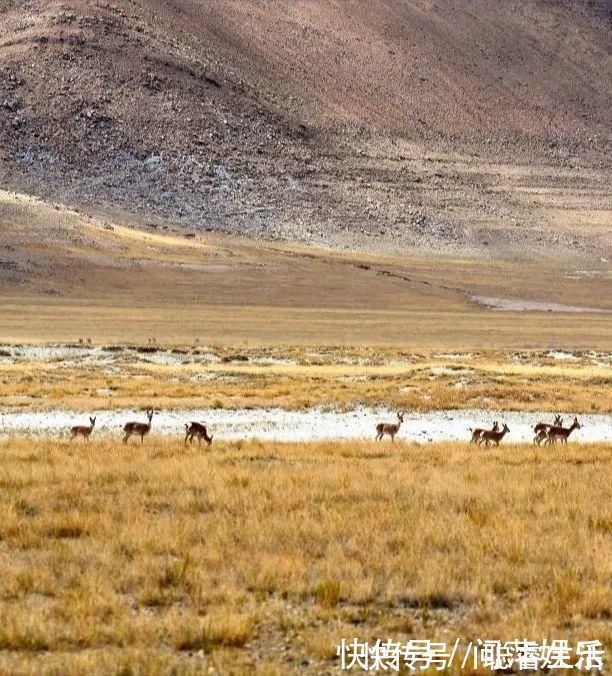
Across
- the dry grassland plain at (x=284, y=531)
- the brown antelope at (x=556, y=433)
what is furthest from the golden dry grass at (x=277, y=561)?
the brown antelope at (x=556, y=433)

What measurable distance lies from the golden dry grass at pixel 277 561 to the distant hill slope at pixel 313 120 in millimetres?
95208

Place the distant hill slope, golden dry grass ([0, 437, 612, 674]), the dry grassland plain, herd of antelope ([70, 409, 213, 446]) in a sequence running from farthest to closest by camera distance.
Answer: the distant hill slope < herd of antelope ([70, 409, 213, 446]) < the dry grassland plain < golden dry grass ([0, 437, 612, 674])

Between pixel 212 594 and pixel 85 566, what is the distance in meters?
1.27

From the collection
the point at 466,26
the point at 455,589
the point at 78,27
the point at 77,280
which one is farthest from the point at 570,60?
the point at 455,589

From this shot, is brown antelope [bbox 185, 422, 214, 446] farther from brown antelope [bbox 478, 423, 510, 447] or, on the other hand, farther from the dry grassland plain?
brown antelope [bbox 478, 423, 510, 447]

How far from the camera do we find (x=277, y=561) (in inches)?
343

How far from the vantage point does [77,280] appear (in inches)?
2835

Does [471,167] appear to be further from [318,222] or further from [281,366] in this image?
[281,366]

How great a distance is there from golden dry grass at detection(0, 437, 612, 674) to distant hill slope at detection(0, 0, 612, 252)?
3748 inches

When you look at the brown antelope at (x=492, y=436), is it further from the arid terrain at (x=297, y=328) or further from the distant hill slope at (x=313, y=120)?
the distant hill slope at (x=313, y=120)

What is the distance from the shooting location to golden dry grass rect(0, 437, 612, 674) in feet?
23.0

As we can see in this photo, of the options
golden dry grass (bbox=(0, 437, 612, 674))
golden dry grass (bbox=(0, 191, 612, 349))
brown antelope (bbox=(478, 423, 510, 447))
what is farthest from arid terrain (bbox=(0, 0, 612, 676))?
golden dry grass (bbox=(0, 191, 612, 349))

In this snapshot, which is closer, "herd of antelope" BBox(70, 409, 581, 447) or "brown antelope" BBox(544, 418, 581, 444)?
"herd of antelope" BBox(70, 409, 581, 447)

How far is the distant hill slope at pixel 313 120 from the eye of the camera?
11619 centimetres
